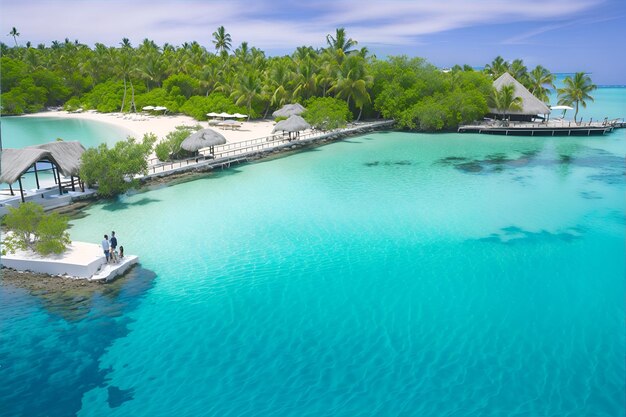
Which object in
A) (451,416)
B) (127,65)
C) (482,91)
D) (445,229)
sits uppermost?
(127,65)

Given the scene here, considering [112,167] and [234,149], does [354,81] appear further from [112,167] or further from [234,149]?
[112,167]

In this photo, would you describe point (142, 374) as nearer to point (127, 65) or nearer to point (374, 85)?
point (374, 85)

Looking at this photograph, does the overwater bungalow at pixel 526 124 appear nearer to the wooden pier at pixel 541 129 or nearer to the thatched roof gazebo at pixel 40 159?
the wooden pier at pixel 541 129

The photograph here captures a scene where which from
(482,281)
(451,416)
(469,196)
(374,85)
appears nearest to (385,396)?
(451,416)

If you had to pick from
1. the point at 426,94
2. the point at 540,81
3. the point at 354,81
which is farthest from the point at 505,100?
the point at 354,81

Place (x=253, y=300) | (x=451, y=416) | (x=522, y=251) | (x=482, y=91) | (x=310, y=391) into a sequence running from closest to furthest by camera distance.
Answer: (x=451, y=416)
(x=310, y=391)
(x=253, y=300)
(x=522, y=251)
(x=482, y=91)

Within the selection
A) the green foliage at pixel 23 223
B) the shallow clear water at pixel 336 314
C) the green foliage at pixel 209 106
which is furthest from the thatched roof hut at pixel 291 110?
the green foliage at pixel 23 223
